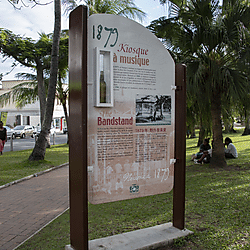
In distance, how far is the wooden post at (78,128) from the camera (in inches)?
124

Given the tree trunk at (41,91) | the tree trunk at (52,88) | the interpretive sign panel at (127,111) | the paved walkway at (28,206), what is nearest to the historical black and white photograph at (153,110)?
the interpretive sign panel at (127,111)

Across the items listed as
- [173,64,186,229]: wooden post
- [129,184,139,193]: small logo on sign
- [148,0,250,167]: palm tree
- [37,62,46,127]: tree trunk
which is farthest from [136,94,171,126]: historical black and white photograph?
[37,62,46,127]: tree trunk

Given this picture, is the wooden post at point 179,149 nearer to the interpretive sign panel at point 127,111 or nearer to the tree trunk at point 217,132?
the interpretive sign panel at point 127,111

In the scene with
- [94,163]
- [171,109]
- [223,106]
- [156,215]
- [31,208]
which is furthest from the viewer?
[223,106]

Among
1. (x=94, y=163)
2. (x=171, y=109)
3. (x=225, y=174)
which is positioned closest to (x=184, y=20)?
(x=225, y=174)

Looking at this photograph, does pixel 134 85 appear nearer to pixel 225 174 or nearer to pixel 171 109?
pixel 171 109

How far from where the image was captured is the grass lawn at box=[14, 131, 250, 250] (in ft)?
12.3

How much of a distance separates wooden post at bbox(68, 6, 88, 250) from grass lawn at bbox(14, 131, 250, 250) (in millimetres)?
743

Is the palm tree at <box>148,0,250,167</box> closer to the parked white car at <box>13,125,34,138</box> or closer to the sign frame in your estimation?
the sign frame

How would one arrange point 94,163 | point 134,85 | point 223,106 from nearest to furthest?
point 94,163, point 134,85, point 223,106

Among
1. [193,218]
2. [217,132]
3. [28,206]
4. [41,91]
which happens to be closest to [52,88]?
[41,91]

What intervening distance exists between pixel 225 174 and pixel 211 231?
15.2 feet

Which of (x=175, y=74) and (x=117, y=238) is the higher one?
(x=175, y=74)

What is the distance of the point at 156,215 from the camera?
191 inches
